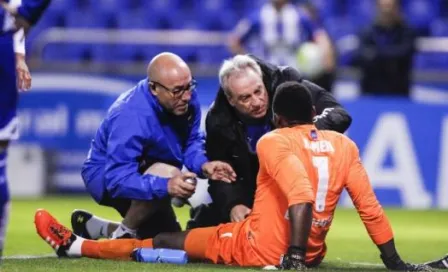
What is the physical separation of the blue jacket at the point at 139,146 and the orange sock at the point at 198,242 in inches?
11.3

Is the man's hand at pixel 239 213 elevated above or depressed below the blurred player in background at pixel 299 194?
below

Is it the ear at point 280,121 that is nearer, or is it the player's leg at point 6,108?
the player's leg at point 6,108

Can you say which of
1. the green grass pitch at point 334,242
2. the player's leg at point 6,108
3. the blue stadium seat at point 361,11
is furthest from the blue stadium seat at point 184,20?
the player's leg at point 6,108

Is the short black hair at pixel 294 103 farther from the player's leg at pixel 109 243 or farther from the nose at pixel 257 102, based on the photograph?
the player's leg at pixel 109 243

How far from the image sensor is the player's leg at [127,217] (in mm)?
7180

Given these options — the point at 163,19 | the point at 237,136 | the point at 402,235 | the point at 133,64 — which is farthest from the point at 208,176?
the point at 163,19

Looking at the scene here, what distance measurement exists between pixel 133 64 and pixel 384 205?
3.47 metres

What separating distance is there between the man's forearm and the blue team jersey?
24.9 feet

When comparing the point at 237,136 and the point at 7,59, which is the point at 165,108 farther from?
the point at 7,59

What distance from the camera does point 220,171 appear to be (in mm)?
7148

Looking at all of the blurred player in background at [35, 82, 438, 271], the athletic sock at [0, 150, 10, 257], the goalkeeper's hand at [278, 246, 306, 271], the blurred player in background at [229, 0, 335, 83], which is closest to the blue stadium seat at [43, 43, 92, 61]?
the blurred player in background at [229, 0, 335, 83]

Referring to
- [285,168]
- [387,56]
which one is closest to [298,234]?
[285,168]

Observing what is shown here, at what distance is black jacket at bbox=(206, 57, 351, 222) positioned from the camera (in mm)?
7453

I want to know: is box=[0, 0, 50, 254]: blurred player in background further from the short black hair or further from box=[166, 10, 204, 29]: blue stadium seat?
box=[166, 10, 204, 29]: blue stadium seat
